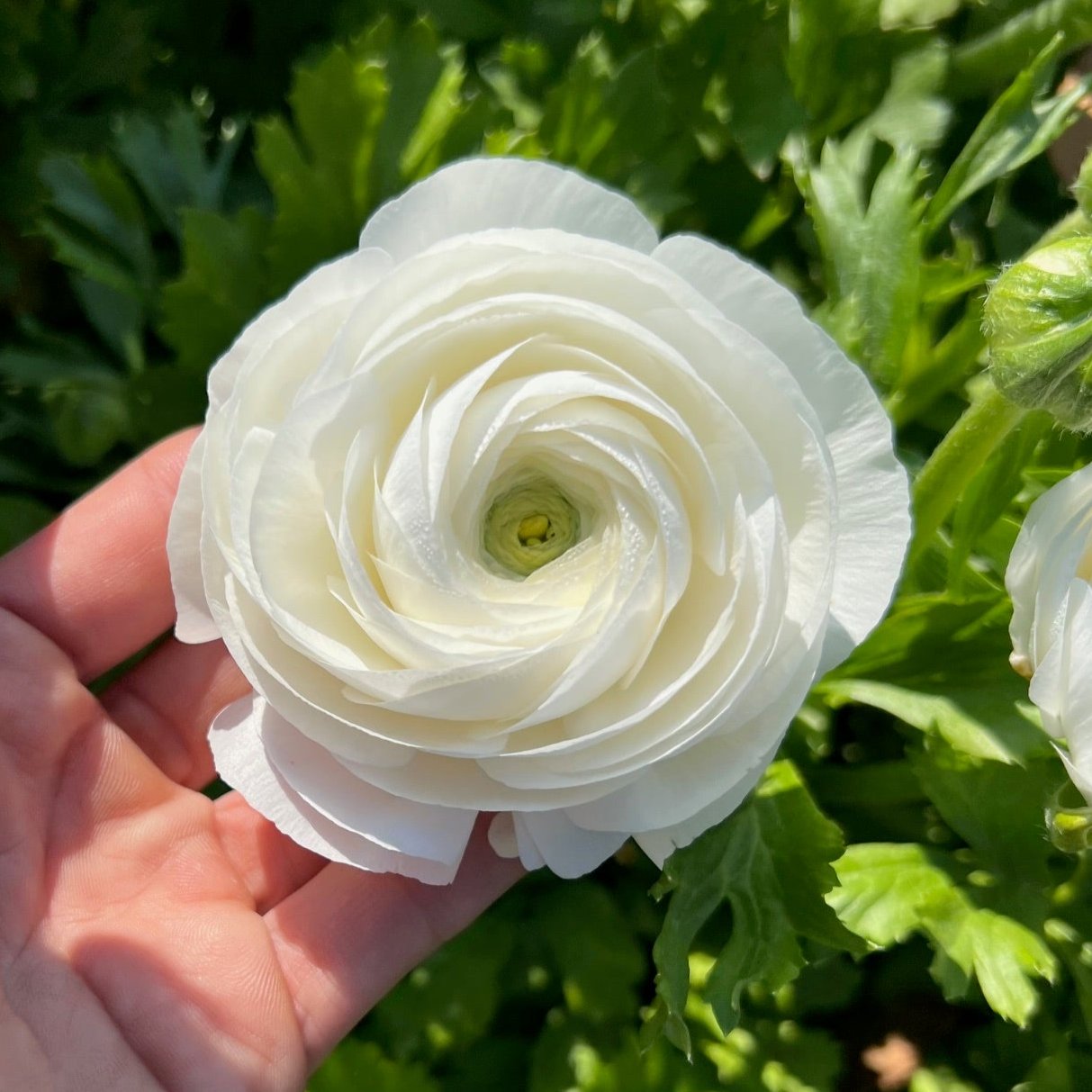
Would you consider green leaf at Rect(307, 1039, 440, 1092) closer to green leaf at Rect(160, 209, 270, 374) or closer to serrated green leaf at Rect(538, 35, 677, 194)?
green leaf at Rect(160, 209, 270, 374)

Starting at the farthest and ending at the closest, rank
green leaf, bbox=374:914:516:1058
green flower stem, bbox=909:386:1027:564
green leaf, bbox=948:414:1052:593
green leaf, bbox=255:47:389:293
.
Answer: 1. green leaf, bbox=374:914:516:1058
2. green leaf, bbox=255:47:389:293
3. green leaf, bbox=948:414:1052:593
4. green flower stem, bbox=909:386:1027:564

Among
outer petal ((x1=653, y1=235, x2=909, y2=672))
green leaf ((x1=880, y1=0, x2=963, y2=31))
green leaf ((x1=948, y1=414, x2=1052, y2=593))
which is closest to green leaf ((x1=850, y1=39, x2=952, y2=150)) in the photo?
green leaf ((x1=880, y1=0, x2=963, y2=31))

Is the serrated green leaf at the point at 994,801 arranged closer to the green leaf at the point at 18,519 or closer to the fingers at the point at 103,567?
the fingers at the point at 103,567

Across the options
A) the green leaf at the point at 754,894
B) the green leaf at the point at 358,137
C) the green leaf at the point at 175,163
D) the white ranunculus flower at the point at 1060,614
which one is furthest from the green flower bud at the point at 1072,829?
the green leaf at the point at 175,163

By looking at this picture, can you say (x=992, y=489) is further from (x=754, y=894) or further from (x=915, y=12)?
(x=915, y=12)

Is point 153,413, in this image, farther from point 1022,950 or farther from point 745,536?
point 1022,950
